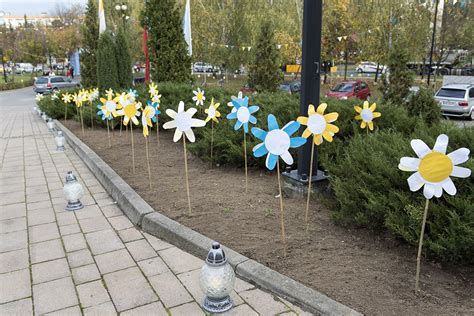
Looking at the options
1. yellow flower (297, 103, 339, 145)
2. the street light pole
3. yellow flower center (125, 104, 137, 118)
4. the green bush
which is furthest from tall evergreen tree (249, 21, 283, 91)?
yellow flower (297, 103, 339, 145)

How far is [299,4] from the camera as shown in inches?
1700

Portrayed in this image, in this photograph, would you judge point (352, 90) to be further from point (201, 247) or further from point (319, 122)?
point (201, 247)

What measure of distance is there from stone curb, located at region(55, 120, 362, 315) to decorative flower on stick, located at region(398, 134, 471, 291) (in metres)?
1.06

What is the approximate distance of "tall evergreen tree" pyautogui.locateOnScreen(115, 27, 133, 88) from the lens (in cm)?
1420

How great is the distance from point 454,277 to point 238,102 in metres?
3.35

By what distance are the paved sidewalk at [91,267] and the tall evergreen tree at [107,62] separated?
28.4 ft

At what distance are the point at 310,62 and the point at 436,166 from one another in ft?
8.01

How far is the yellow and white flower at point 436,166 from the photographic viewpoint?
278 centimetres

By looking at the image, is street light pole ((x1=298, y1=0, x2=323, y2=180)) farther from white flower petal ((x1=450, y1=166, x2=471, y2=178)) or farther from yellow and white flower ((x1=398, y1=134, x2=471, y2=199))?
white flower petal ((x1=450, y1=166, x2=471, y2=178))

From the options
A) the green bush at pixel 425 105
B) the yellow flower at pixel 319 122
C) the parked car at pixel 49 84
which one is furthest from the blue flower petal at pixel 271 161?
the parked car at pixel 49 84

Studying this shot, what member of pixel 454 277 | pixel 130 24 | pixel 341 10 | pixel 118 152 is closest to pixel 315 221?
pixel 454 277

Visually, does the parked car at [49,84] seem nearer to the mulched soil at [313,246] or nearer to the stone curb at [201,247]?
the stone curb at [201,247]

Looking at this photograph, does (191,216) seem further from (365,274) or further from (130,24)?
(130,24)

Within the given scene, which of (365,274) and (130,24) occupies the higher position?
(130,24)
